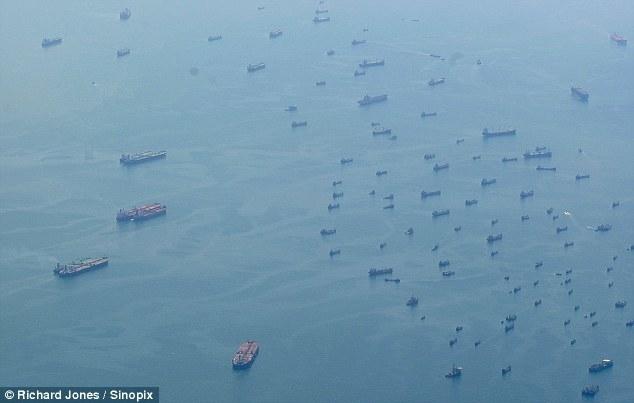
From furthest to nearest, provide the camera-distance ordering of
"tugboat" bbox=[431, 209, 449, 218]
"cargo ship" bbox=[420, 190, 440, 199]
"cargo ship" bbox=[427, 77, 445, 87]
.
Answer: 1. "cargo ship" bbox=[427, 77, 445, 87]
2. "cargo ship" bbox=[420, 190, 440, 199]
3. "tugboat" bbox=[431, 209, 449, 218]

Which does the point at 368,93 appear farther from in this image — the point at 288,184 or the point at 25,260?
the point at 25,260

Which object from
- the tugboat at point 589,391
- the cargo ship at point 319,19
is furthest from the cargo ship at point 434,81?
the tugboat at point 589,391

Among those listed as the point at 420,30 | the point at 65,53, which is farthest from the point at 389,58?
the point at 65,53

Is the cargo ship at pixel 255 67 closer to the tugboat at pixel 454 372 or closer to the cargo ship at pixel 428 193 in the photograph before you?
the cargo ship at pixel 428 193

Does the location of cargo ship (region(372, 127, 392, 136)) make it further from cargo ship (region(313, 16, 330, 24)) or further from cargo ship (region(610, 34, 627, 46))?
cargo ship (region(610, 34, 627, 46))

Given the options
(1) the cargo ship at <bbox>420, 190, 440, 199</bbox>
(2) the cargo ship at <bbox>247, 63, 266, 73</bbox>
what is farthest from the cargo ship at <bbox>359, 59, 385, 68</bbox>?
(1) the cargo ship at <bbox>420, 190, 440, 199</bbox>
